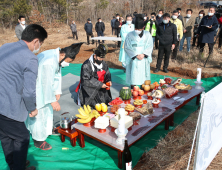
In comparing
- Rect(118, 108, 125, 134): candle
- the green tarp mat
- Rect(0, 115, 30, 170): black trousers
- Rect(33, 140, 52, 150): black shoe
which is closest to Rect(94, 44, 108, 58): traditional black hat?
the green tarp mat

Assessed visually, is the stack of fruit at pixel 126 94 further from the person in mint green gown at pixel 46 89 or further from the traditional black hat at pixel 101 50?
the person in mint green gown at pixel 46 89

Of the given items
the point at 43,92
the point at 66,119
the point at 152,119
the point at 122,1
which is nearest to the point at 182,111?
Result: the point at 152,119

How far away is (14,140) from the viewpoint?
211cm

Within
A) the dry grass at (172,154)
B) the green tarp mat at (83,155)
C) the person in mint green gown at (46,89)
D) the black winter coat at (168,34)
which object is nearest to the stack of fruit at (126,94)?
the green tarp mat at (83,155)

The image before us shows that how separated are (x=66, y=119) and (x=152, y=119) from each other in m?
1.33

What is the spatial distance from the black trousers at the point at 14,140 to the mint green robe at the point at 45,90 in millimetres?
579

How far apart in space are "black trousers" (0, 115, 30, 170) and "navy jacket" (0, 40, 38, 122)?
0.31 feet

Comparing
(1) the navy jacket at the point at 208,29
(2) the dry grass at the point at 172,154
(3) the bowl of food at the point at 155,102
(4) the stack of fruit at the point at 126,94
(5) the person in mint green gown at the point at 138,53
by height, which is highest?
(1) the navy jacket at the point at 208,29

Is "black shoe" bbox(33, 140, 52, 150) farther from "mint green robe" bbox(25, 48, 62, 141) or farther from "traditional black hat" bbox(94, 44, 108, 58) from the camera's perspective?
"traditional black hat" bbox(94, 44, 108, 58)

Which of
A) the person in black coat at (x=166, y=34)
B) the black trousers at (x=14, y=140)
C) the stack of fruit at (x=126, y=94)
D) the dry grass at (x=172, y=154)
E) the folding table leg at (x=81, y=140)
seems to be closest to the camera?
the black trousers at (x=14, y=140)

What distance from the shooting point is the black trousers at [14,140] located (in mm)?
1990

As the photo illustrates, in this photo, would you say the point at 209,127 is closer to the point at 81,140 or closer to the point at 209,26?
the point at 81,140

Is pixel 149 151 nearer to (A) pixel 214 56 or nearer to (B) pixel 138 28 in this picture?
(B) pixel 138 28

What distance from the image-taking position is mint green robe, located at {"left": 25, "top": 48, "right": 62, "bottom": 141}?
2.52m
